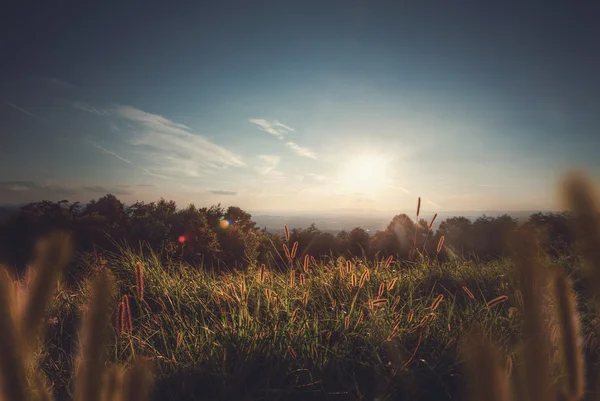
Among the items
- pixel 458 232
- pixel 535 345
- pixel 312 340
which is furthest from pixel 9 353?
pixel 458 232

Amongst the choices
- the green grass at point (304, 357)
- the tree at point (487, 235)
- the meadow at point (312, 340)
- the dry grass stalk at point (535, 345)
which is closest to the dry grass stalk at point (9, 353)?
the meadow at point (312, 340)

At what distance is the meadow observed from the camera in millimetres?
610

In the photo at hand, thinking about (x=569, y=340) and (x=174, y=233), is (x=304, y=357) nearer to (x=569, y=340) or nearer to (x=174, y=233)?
(x=569, y=340)

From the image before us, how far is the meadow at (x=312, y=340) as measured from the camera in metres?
0.61

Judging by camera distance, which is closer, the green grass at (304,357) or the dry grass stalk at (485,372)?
the dry grass stalk at (485,372)

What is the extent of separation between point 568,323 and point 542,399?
0.18 metres

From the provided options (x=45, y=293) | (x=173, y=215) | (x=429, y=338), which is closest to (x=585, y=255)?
(x=45, y=293)

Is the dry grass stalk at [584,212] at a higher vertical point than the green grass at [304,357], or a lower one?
higher

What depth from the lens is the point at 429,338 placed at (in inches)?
125

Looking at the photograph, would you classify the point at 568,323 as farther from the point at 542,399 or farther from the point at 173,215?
the point at 173,215

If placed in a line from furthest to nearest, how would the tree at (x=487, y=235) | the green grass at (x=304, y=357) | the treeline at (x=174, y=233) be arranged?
the tree at (x=487, y=235)
the treeline at (x=174, y=233)
the green grass at (x=304, y=357)

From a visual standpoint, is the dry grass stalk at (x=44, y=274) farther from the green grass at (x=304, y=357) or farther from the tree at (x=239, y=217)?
the tree at (x=239, y=217)

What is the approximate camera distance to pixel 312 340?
290 centimetres

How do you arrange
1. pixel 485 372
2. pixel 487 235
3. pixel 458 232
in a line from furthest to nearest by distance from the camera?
pixel 458 232 < pixel 487 235 < pixel 485 372
